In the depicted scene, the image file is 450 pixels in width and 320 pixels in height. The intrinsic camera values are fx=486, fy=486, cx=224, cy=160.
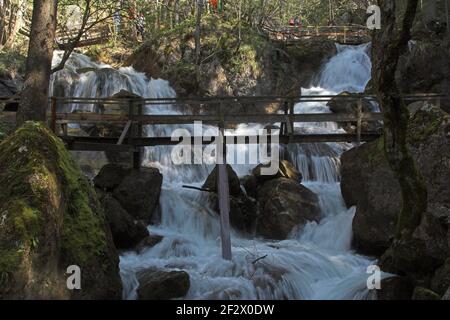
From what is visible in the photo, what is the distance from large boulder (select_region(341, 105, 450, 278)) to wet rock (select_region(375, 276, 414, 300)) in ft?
0.94

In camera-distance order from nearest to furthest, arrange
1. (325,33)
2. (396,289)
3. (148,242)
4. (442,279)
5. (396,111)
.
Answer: (442,279)
(396,111)
(396,289)
(148,242)
(325,33)

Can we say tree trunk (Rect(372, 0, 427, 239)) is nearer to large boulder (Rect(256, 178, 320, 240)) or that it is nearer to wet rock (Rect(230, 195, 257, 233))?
large boulder (Rect(256, 178, 320, 240))

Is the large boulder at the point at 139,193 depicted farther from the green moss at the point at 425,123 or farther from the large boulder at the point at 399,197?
the green moss at the point at 425,123

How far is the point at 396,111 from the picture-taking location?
7598mm

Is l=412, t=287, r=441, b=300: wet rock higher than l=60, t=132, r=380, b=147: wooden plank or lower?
lower

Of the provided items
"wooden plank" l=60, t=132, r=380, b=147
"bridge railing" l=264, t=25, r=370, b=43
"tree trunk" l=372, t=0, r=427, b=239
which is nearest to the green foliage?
"wooden plank" l=60, t=132, r=380, b=147

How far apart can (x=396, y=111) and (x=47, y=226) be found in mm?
5391

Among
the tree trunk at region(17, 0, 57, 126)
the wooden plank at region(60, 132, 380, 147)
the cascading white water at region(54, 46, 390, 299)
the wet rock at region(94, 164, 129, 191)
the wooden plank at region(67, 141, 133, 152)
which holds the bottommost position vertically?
the cascading white water at region(54, 46, 390, 299)

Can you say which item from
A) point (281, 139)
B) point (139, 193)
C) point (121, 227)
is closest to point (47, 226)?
point (121, 227)

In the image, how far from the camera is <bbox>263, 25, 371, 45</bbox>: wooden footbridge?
32.7 metres

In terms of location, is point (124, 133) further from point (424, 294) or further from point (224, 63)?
point (224, 63)

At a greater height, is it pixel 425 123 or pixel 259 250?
pixel 425 123

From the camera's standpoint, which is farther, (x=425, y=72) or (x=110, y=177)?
(x=425, y=72)

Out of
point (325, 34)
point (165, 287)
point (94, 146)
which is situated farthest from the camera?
point (325, 34)
